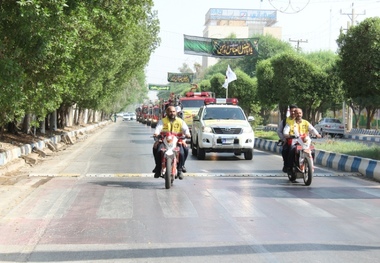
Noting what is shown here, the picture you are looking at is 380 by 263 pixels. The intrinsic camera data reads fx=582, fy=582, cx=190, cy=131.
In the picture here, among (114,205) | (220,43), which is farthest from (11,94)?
(220,43)

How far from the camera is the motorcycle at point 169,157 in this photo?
40.9 ft

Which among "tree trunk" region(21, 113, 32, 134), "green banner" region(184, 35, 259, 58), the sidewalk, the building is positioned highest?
the building

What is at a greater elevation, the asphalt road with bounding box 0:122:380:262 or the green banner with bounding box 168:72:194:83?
the green banner with bounding box 168:72:194:83

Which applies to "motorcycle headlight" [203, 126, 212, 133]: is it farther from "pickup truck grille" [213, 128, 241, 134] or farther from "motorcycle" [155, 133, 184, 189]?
"motorcycle" [155, 133, 184, 189]

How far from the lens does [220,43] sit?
46.5 meters

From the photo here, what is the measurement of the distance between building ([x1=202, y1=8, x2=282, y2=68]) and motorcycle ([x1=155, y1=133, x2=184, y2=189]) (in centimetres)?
Answer: 14816

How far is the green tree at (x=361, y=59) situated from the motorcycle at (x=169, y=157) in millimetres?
11253

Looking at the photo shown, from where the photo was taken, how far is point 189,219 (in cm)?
898

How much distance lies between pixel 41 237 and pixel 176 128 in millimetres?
5998

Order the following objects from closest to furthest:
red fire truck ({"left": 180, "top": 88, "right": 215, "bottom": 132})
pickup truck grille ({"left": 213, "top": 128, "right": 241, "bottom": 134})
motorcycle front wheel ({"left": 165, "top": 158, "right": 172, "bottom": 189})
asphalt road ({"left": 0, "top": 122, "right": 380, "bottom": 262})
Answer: asphalt road ({"left": 0, "top": 122, "right": 380, "bottom": 262}) < motorcycle front wheel ({"left": 165, "top": 158, "right": 172, "bottom": 189}) < pickup truck grille ({"left": 213, "top": 128, "right": 241, "bottom": 134}) < red fire truck ({"left": 180, "top": 88, "right": 215, "bottom": 132})

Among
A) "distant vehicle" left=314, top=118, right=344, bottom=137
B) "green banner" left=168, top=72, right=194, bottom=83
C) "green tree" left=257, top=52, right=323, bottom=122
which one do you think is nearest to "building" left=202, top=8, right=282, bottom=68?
"green banner" left=168, top=72, right=194, bottom=83

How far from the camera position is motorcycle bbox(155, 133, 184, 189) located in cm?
1248

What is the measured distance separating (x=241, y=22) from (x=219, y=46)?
121 metres

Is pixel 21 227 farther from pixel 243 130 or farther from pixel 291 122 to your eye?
pixel 243 130
